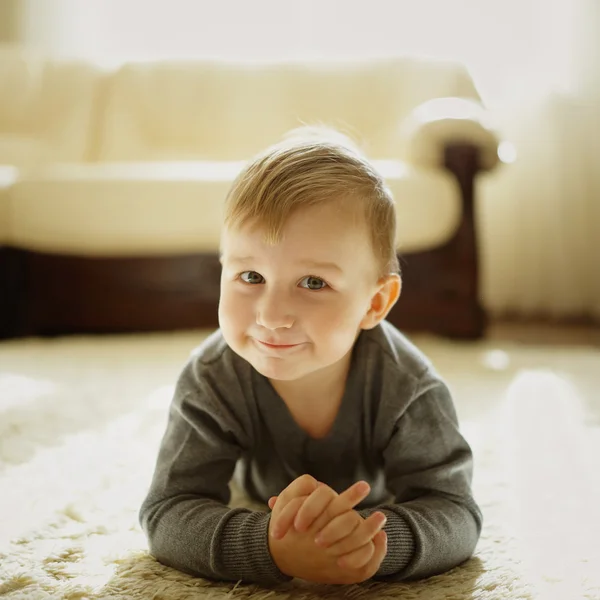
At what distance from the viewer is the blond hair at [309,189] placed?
768 mm

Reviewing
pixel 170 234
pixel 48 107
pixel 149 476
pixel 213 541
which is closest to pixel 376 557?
pixel 213 541

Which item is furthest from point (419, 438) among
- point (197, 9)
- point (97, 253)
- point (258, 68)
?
point (197, 9)

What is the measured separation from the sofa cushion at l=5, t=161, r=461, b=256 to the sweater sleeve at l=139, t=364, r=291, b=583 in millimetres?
1261

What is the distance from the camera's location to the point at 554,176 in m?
2.96

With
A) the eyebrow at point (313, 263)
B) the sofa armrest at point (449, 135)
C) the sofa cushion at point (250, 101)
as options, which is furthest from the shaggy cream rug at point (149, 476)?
the sofa cushion at point (250, 101)

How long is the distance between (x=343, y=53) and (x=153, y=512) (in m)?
2.83

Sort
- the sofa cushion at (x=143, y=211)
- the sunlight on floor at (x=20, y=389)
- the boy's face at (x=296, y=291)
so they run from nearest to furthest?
the boy's face at (x=296, y=291)
the sunlight on floor at (x=20, y=389)
the sofa cushion at (x=143, y=211)

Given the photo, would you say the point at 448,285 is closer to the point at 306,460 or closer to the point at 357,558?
the point at 306,460

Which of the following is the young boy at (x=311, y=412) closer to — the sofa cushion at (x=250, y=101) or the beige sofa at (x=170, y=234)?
the beige sofa at (x=170, y=234)

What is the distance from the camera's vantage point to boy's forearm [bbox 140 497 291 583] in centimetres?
72

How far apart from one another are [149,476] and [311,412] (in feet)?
1.04

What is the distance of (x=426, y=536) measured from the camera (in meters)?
0.75

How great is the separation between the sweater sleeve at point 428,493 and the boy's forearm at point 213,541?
0.12 m

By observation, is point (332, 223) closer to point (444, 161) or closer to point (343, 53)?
point (444, 161)
